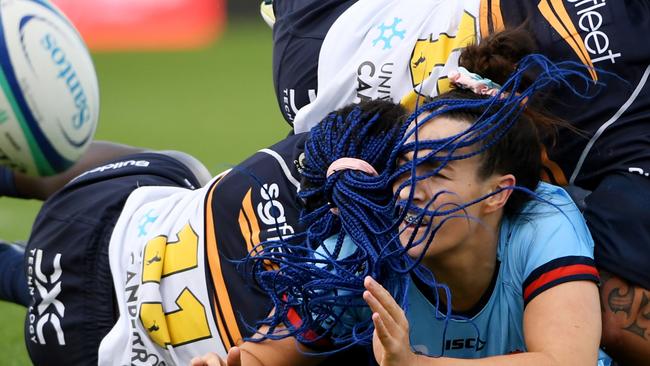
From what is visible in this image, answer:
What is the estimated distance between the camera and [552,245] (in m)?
2.62

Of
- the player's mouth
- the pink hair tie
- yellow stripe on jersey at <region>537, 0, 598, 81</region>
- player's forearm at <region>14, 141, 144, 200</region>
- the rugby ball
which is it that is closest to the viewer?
the player's mouth

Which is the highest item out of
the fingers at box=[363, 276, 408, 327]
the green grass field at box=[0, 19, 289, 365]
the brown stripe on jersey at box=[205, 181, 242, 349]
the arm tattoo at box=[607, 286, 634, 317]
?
the fingers at box=[363, 276, 408, 327]

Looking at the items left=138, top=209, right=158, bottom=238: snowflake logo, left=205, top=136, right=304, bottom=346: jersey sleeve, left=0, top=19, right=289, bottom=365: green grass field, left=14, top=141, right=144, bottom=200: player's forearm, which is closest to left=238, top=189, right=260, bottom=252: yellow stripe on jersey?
left=205, top=136, right=304, bottom=346: jersey sleeve

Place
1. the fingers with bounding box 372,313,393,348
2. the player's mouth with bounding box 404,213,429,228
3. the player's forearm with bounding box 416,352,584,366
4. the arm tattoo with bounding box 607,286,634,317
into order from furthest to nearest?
the arm tattoo with bounding box 607,286,634,317 → the player's mouth with bounding box 404,213,429,228 → the player's forearm with bounding box 416,352,584,366 → the fingers with bounding box 372,313,393,348

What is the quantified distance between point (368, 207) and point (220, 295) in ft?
1.78

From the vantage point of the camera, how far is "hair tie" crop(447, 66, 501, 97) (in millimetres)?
2744

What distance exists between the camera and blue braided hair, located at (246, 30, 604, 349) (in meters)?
2.61

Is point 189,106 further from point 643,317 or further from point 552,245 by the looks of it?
point 552,245

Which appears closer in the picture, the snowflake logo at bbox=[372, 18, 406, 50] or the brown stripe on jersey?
the brown stripe on jersey

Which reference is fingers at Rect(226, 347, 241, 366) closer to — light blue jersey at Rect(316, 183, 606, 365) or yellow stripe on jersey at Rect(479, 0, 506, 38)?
light blue jersey at Rect(316, 183, 606, 365)

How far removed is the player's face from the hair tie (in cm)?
13

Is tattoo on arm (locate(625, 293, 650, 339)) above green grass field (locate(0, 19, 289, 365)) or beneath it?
above

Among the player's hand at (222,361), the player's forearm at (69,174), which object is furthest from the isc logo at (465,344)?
the player's forearm at (69,174)

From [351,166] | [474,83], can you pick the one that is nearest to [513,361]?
[351,166]
